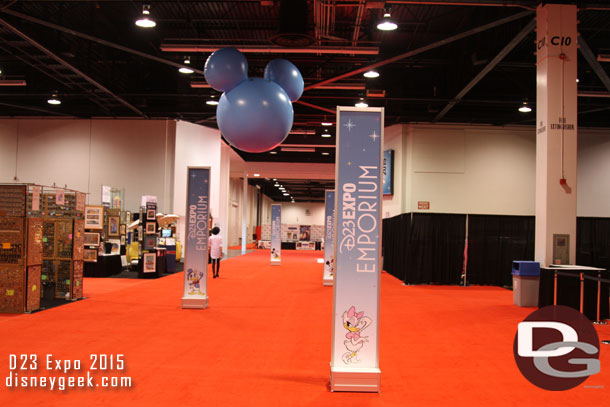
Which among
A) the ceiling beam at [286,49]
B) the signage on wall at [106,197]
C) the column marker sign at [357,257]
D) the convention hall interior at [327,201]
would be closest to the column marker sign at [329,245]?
the convention hall interior at [327,201]

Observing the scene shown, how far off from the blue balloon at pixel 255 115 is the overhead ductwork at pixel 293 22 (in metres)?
1.87

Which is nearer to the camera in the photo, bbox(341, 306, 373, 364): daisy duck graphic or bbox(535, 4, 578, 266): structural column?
bbox(341, 306, 373, 364): daisy duck graphic

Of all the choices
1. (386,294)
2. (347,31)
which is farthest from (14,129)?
(386,294)

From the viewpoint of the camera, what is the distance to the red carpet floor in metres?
4.23

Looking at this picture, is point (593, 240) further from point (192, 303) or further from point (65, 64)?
point (65, 64)

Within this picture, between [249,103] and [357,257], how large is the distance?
216cm

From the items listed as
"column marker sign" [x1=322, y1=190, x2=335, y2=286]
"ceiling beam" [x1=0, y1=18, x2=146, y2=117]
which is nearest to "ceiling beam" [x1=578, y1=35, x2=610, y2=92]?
"column marker sign" [x1=322, y1=190, x2=335, y2=286]

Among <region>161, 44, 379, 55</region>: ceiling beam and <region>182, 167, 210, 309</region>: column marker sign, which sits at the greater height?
<region>161, 44, 379, 55</region>: ceiling beam

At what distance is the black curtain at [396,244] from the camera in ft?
49.2

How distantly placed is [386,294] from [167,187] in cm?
970

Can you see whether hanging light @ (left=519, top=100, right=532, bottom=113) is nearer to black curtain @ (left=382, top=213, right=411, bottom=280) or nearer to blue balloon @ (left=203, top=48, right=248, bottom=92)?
black curtain @ (left=382, top=213, right=411, bottom=280)

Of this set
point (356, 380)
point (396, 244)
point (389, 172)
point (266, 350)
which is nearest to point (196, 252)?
point (266, 350)

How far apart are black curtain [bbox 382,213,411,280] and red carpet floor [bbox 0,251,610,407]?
14.3 ft

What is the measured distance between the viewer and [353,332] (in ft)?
14.8
